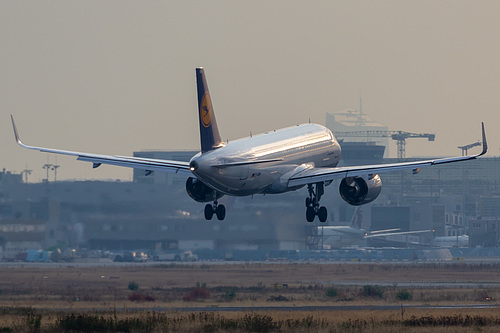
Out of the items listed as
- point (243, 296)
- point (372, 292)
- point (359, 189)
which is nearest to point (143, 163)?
point (359, 189)

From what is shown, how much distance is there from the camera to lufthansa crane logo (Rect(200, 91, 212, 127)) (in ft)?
204

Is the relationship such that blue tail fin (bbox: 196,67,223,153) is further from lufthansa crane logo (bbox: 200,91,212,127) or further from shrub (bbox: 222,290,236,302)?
shrub (bbox: 222,290,236,302)

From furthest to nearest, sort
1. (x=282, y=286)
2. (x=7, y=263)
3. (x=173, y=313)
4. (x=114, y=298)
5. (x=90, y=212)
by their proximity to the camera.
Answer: (x=7, y=263), (x=90, y=212), (x=282, y=286), (x=114, y=298), (x=173, y=313)

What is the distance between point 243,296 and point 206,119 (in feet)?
143

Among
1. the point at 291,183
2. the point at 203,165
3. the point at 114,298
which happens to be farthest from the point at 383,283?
the point at 203,165

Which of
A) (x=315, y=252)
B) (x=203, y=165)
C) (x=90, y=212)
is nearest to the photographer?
(x=203, y=165)

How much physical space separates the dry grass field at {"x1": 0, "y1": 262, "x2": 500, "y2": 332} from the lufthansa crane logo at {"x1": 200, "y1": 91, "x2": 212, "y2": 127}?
12.4m

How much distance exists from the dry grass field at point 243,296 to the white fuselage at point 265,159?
28.2 feet

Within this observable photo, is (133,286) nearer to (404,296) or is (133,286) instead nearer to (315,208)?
(404,296)

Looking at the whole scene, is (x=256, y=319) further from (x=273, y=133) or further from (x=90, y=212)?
(x=90, y=212)

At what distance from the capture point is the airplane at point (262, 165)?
202ft

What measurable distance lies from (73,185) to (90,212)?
9.33 metres

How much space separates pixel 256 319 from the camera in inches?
2511

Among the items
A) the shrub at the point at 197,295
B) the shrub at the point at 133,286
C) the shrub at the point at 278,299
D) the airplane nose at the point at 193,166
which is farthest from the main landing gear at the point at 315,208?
the shrub at the point at 133,286
